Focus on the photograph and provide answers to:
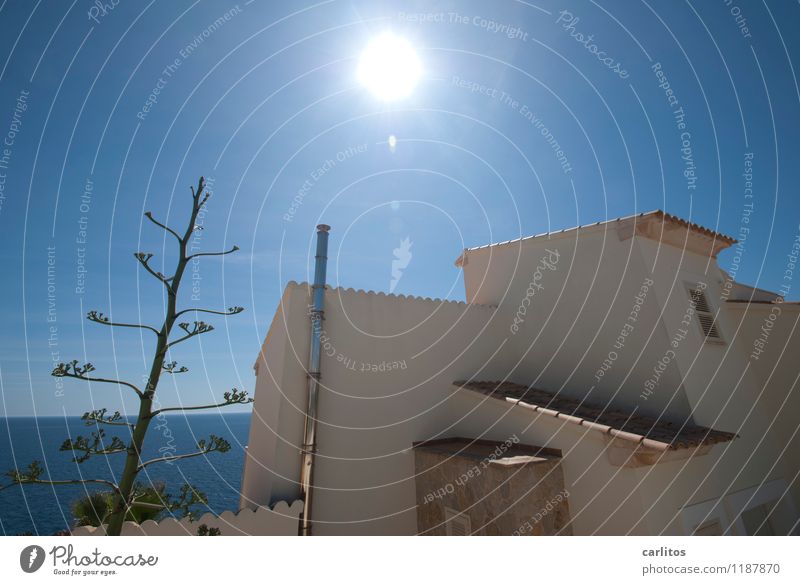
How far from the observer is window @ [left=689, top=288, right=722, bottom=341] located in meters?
8.37

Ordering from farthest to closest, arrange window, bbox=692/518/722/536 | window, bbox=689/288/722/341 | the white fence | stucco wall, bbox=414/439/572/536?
window, bbox=689/288/722/341 < window, bbox=692/518/722/536 < stucco wall, bbox=414/439/572/536 < the white fence

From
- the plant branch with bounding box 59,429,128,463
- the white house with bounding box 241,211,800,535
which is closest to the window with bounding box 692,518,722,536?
the white house with bounding box 241,211,800,535

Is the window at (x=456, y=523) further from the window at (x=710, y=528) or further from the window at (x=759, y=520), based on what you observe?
the window at (x=759, y=520)

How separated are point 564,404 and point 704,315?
14.1 feet

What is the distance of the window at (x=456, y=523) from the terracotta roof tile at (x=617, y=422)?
2.48 m

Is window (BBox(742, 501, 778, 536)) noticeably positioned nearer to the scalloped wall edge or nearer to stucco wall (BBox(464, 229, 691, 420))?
stucco wall (BBox(464, 229, 691, 420))

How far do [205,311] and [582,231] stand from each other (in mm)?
9188

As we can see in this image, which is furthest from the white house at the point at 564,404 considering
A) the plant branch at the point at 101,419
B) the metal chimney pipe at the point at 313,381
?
the plant branch at the point at 101,419

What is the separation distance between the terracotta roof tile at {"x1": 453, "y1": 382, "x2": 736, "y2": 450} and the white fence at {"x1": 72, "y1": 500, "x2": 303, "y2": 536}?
4.82 m

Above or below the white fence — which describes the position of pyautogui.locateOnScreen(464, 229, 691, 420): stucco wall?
above

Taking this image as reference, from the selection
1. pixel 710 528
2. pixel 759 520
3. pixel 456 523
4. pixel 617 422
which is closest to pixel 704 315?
pixel 617 422

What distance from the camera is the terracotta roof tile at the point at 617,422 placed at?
5801 mm

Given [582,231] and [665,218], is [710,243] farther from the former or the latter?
[582,231]
